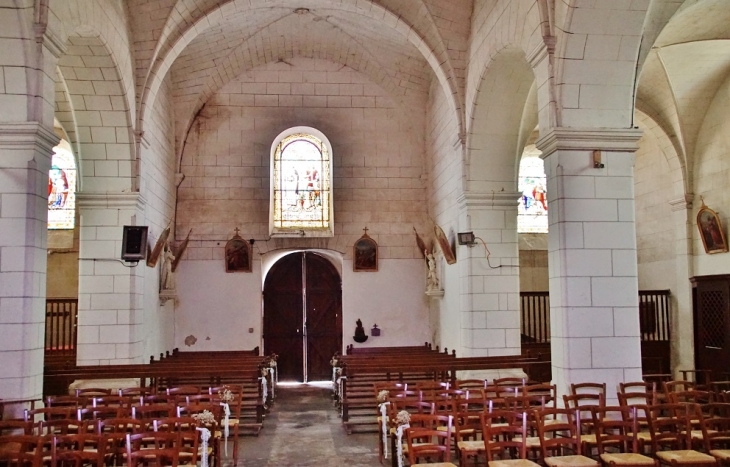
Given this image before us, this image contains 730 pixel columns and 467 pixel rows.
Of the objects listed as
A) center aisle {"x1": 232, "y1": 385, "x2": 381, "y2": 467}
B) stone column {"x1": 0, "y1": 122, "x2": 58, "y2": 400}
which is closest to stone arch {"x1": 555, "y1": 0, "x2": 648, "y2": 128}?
center aisle {"x1": 232, "y1": 385, "x2": 381, "y2": 467}

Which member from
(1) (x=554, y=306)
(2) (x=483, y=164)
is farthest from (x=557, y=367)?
(2) (x=483, y=164)

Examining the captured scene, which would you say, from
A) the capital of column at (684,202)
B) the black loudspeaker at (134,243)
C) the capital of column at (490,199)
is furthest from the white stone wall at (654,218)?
the black loudspeaker at (134,243)

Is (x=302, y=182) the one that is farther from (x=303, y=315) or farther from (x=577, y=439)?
(x=577, y=439)

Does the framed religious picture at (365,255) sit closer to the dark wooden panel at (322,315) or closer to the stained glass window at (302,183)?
the stained glass window at (302,183)

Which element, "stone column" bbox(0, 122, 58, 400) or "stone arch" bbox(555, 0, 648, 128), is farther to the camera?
"stone arch" bbox(555, 0, 648, 128)

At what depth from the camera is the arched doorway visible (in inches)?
669

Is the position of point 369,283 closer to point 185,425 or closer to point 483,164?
point 483,164

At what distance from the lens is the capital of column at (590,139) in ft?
26.7

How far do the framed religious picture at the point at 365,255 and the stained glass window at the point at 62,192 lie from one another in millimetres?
6954

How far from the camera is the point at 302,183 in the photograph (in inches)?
661

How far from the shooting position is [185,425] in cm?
714

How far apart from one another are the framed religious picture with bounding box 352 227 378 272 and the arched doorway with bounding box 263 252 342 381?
1323 millimetres

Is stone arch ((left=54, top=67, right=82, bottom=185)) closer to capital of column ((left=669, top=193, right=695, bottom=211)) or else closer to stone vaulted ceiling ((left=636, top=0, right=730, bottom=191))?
stone vaulted ceiling ((left=636, top=0, right=730, bottom=191))

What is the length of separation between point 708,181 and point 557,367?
279 inches
